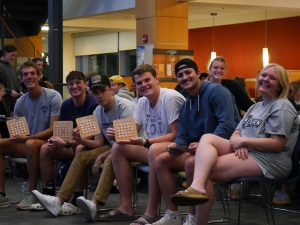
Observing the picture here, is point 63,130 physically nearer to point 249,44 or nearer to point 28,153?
point 28,153

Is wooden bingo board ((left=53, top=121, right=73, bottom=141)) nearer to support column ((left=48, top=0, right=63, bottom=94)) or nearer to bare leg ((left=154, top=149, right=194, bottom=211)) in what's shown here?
bare leg ((left=154, top=149, right=194, bottom=211))

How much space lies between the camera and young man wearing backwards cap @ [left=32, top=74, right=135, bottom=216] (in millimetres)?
4781

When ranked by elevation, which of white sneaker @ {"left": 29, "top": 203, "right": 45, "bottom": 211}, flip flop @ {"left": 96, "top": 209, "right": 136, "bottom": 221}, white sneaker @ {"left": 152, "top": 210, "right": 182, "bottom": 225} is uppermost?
white sneaker @ {"left": 152, "top": 210, "right": 182, "bottom": 225}

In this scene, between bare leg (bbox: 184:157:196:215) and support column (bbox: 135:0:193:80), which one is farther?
support column (bbox: 135:0:193:80)

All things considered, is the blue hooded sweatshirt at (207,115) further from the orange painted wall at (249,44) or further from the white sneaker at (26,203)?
the orange painted wall at (249,44)

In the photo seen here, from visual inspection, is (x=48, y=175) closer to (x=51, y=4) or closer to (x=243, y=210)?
(x=243, y=210)

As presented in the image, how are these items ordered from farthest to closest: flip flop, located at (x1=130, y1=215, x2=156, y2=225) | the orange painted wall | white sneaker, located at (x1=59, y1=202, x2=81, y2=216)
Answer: the orange painted wall → white sneaker, located at (x1=59, y1=202, x2=81, y2=216) → flip flop, located at (x1=130, y1=215, x2=156, y2=225)

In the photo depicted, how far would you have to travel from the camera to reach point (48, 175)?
5.32 m

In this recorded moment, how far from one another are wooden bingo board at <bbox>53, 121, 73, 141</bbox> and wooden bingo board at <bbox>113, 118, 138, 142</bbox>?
2.31 ft

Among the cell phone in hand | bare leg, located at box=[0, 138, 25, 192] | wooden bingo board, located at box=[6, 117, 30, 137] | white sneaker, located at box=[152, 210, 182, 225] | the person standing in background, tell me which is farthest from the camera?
the person standing in background

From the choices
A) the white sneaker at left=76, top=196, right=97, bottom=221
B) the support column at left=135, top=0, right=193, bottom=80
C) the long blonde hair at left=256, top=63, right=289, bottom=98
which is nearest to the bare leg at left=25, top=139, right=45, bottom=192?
the white sneaker at left=76, top=196, right=97, bottom=221

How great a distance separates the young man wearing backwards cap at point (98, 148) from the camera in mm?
Answer: 4781

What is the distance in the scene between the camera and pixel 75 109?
215 inches

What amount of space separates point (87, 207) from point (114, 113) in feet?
2.81
